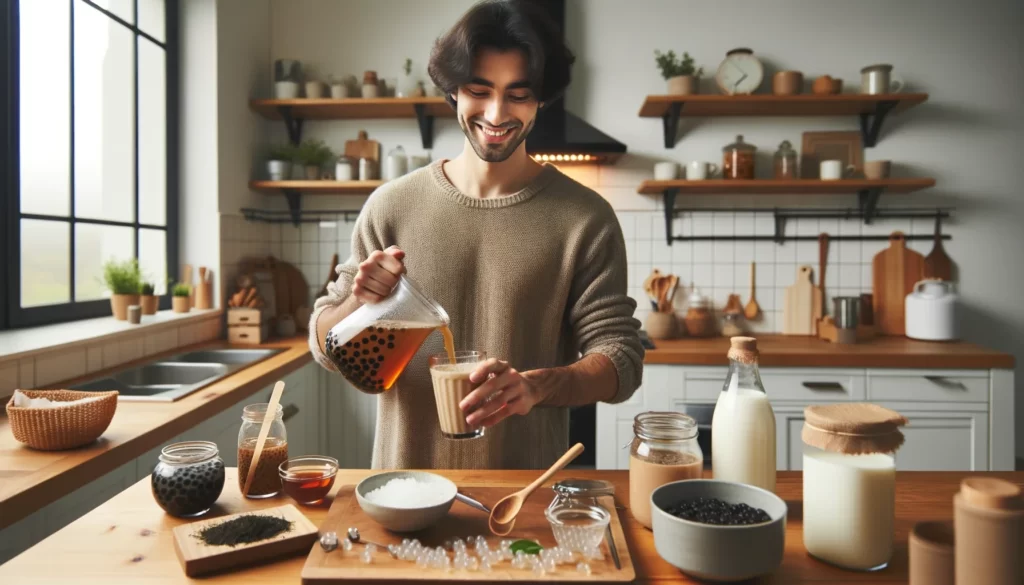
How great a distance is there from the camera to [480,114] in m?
1.39

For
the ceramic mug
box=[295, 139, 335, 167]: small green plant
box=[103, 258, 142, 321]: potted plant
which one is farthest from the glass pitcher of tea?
the ceramic mug

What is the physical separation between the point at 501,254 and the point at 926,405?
2194 millimetres

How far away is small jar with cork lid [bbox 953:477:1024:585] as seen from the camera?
635 millimetres

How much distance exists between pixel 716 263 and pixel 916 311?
89cm

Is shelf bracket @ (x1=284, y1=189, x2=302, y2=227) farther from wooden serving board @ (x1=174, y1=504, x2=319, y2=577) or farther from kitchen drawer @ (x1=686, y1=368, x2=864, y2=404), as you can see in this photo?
wooden serving board @ (x1=174, y1=504, x2=319, y2=577)

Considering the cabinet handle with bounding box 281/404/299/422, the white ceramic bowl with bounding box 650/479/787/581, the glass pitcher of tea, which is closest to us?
the white ceramic bowl with bounding box 650/479/787/581

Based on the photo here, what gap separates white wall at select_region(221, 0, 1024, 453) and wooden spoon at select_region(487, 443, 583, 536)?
8.57 feet

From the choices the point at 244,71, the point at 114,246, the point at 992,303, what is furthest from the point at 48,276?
the point at 992,303

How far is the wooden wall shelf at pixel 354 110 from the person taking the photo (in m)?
3.32

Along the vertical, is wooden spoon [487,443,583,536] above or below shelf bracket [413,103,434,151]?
below

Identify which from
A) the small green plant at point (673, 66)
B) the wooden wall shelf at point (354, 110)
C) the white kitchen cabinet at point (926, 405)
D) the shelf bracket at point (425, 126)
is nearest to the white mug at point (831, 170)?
the small green plant at point (673, 66)

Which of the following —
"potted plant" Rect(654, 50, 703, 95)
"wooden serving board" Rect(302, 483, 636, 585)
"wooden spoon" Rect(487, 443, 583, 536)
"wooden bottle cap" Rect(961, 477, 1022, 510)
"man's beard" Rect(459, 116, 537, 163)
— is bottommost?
"wooden serving board" Rect(302, 483, 636, 585)

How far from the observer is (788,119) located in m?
3.46

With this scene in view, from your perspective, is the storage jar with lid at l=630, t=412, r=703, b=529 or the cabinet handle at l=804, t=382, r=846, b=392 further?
the cabinet handle at l=804, t=382, r=846, b=392
